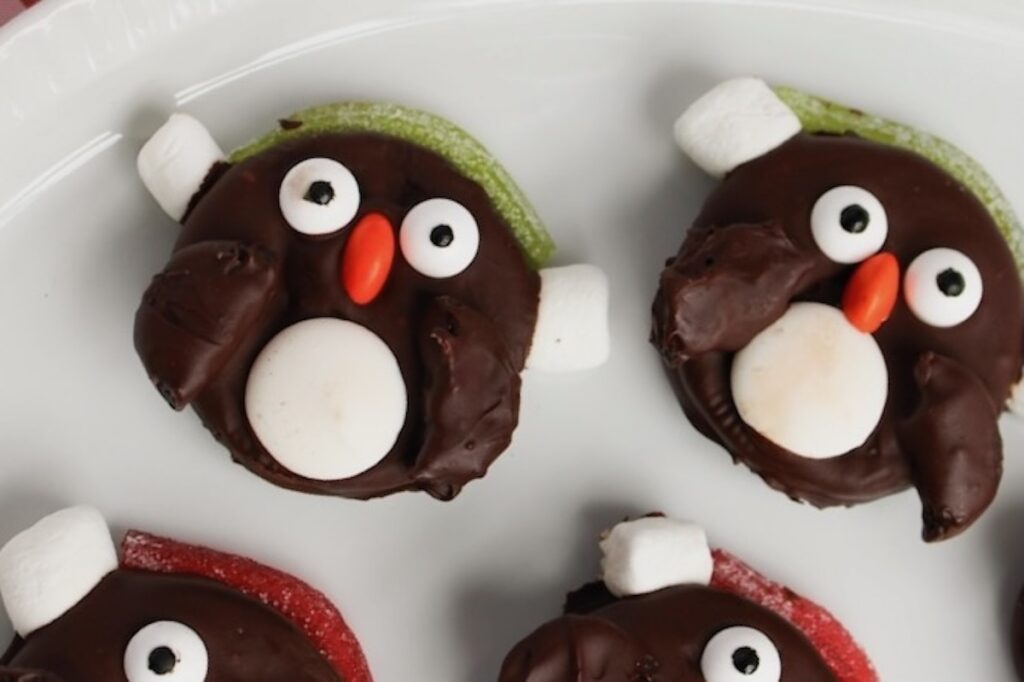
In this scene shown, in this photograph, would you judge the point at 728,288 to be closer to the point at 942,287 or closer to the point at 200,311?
the point at 942,287

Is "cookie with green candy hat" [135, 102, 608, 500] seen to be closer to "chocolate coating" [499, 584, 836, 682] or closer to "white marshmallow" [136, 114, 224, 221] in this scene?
"white marshmallow" [136, 114, 224, 221]

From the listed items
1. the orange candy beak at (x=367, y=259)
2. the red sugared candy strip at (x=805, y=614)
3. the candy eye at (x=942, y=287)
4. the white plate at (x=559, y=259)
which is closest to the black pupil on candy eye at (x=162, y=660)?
the white plate at (x=559, y=259)

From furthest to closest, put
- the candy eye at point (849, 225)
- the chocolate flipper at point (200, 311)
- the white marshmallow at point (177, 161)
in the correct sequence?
1. the white marshmallow at point (177, 161)
2. the candy eye at point (849, 225)
3. the chocolate flipper at point (200, 311)

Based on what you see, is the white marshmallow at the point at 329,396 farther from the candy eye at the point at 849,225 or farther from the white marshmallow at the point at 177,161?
the candy eye at the point at 849,225

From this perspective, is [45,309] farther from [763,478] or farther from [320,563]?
[763,478]

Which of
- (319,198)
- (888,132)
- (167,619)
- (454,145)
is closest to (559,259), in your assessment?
(454,145)
